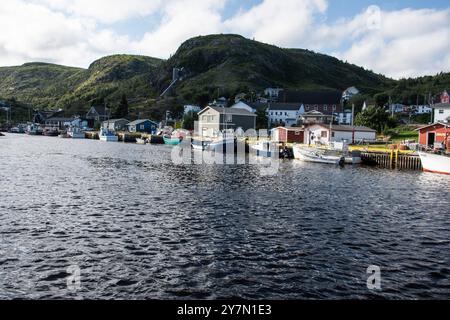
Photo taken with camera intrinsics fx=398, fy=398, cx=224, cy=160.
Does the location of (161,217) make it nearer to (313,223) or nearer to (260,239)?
(260,239)

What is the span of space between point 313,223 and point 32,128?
174 m

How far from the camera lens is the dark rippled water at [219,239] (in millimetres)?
16234

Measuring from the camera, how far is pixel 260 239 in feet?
74.3

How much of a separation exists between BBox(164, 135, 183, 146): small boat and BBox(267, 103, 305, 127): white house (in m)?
41.6

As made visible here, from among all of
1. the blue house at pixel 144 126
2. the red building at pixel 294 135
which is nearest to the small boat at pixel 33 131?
the blue house at pixel 144 126

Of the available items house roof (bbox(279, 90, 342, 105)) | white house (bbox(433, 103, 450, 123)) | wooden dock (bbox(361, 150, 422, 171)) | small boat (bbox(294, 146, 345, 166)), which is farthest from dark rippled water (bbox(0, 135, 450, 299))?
house roof (bbox(279, 90, 342, 105))

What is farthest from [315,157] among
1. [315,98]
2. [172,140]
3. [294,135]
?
[315,98]

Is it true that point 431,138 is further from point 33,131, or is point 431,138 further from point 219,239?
point 33,131

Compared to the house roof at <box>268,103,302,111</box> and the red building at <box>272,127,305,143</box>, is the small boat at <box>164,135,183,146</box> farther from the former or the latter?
the house roof at <box>268,103,302,111</box>

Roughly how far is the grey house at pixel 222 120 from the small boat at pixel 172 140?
810cm

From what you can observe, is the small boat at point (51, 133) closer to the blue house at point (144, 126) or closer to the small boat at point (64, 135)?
the small boat at point (64, 135)

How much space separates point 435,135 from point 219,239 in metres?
62.2

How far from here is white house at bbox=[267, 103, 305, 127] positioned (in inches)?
5650
